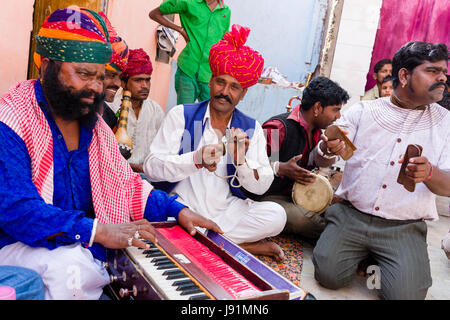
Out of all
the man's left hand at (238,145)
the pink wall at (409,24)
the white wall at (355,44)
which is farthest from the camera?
the pink wall at (409,24)

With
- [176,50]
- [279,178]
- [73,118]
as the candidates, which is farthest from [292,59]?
[73,118]

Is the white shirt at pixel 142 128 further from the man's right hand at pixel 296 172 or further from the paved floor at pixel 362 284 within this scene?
the paved floor at pixel 362 284

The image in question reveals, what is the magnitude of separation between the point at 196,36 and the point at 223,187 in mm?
2298

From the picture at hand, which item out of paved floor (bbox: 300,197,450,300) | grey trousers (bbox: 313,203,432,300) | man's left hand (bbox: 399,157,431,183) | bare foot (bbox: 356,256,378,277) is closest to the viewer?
man's left hand (bbox: 399,157,431,183)

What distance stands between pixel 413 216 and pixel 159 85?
4.89 m

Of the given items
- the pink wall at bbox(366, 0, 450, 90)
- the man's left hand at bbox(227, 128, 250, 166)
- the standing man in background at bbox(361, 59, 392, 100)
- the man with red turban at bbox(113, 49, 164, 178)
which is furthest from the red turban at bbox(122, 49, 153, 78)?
the pink wall at bbox(366, 0, 450, 90)

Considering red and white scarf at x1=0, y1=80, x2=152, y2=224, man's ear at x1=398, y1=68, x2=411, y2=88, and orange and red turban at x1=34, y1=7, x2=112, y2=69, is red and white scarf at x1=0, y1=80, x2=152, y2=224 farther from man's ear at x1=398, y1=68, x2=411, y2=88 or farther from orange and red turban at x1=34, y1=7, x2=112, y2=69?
man's ear at x1=398, y1=68, x2=411, y2=88

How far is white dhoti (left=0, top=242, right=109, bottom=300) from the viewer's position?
1.93m

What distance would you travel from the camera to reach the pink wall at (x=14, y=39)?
11.2 ft

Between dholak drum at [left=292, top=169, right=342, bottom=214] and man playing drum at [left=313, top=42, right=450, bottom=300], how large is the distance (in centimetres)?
38

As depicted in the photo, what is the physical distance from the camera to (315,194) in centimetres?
406

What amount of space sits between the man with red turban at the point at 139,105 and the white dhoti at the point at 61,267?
2270 mm

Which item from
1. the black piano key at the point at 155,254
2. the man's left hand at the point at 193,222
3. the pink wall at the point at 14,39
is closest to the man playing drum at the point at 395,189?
the man's left hand at the point at 193,222

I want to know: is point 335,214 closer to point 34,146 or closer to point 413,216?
point 413,216
